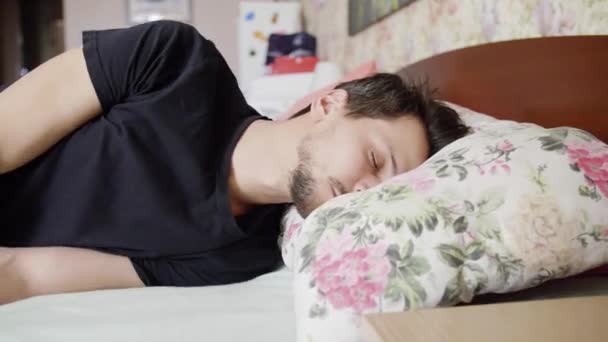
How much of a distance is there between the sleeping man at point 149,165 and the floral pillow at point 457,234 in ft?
0.97

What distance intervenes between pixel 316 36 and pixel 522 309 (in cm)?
276

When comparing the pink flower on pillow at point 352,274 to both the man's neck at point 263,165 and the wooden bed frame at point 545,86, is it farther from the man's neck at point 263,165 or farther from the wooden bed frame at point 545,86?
the man's neck at point 263,165

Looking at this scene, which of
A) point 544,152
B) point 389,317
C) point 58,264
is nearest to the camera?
point 389,317

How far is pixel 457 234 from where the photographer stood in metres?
0.55

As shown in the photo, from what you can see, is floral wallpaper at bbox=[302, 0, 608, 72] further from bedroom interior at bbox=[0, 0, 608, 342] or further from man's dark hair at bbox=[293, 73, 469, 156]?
man's dark hair at bbox=[293, 73, 469, 156]

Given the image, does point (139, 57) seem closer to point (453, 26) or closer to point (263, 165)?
point (263, 165)

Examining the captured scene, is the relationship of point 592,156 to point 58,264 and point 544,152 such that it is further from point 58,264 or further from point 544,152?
point 58,264

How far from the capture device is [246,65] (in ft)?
10.4

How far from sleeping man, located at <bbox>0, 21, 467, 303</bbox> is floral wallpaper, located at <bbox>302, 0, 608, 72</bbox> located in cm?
27

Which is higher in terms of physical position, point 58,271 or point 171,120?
point 171,120

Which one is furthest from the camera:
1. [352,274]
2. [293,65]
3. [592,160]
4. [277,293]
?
[293,65]

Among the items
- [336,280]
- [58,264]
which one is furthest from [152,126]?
[336,280]

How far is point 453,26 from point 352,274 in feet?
3.53

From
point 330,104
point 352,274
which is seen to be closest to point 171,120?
point 330,104
